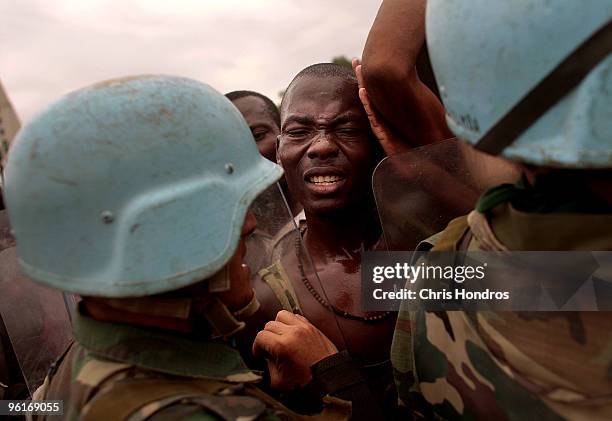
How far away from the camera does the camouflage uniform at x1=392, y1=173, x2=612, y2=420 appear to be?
1139mm

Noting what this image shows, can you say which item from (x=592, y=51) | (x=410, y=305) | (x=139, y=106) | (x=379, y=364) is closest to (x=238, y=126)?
(x=139, y=106)

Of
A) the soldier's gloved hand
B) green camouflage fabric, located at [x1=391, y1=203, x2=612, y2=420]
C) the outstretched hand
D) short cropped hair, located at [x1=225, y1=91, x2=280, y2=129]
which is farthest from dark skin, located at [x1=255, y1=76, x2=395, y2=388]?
short cropped hair, located at [x1=225, y1=91, x2=280, y2=129]

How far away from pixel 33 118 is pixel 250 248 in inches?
36.6

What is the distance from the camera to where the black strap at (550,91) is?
107cm

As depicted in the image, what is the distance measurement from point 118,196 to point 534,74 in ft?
2.91

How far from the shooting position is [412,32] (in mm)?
1894

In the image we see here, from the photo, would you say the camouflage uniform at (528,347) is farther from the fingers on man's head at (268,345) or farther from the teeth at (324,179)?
the teeth at (324,179)

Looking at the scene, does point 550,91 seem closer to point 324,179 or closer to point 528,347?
point 528,347

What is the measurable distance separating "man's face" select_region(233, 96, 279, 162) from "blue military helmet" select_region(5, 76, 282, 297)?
2.11 metres

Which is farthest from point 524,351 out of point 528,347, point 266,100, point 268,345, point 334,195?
point 266,100

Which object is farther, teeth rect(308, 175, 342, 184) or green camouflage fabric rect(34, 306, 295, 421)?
teeth rect(308, 175, 342, 184)

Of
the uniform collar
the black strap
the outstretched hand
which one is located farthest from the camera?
the outstretched hand

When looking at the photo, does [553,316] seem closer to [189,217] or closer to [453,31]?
[453,31]

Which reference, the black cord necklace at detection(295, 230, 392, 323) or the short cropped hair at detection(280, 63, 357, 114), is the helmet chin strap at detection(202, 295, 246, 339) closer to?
the black cord necklace at detection(295, 230, 392, 323)
